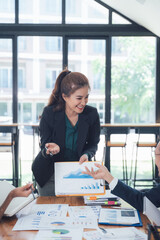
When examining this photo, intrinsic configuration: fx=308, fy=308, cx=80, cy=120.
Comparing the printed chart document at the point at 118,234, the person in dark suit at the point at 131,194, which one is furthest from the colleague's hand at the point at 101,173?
the printed chart document at the point at 118,234

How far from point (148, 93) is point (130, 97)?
33 centimetres

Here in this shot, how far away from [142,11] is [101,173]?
12.2 ft

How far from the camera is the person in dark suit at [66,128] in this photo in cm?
203

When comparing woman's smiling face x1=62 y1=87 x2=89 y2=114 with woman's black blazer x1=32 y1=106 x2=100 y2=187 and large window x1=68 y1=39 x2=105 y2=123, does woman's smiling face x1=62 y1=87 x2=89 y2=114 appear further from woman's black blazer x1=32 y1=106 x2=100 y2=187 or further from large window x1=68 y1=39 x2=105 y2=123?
large window x1=68 y1=39 x2=105 y2=123

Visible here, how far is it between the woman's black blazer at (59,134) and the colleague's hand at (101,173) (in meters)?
0.27

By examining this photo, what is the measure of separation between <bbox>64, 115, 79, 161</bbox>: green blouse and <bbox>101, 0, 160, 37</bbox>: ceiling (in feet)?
9.03

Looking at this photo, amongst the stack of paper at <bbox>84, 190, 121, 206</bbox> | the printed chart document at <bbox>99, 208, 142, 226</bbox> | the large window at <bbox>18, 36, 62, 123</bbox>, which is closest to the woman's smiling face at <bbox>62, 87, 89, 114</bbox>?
the stack of paper at <bbox>84, 190, 121, 206</bbox>

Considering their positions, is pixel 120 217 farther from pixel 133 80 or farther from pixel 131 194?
pixel 133 80

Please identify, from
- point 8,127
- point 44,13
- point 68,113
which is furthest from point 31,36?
point 68,113

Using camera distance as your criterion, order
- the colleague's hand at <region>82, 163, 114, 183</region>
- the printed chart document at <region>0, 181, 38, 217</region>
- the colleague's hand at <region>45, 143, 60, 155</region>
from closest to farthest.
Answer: the printed chart document at <region>0, 181, 38, 217</region>, the colleague's hand at <region>82, 163, 114, 183</region>, the colleague's hand at <region>45, 143, 60, 155</region>

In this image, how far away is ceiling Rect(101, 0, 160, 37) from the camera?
14.5 feet

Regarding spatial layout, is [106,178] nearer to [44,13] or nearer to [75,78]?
[75,78]

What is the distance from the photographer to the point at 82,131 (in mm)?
2148

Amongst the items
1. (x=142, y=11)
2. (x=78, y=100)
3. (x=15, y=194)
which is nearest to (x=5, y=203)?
(x=15, y=194)
